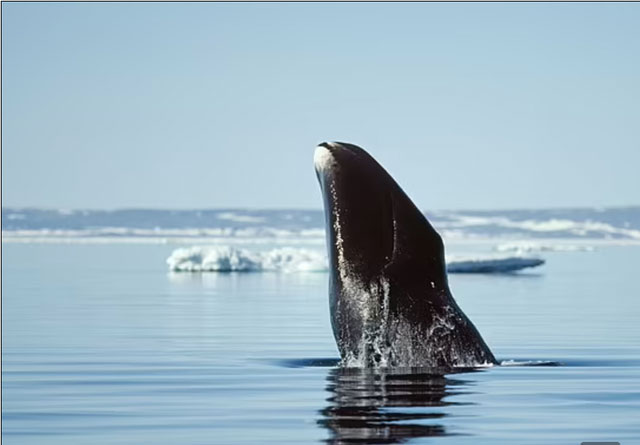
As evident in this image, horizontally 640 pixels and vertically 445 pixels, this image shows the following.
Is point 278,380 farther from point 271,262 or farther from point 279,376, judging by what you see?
point 271,262

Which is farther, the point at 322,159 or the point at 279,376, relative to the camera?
the point at 279,376

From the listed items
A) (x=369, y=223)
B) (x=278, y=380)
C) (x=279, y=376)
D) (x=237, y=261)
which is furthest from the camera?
(x=237, y=261)

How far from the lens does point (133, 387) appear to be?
1525cm

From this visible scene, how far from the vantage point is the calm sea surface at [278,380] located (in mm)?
11930

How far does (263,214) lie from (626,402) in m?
142

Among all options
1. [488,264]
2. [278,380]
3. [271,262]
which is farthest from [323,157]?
[271,262]

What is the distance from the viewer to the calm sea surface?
11930 mm

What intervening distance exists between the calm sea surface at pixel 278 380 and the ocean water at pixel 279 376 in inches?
0.9

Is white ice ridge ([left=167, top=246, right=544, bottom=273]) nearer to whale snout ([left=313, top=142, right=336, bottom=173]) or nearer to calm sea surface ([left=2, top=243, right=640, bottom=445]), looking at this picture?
calm sea surface ([left=2, top=243, right=640, bottom=445])

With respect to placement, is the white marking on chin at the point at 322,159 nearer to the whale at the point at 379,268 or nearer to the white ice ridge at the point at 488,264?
the whale at the point at 379,268

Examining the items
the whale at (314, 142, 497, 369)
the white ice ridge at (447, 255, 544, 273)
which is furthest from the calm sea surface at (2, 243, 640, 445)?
the white ice ridge at (447, 255, 544, 273)

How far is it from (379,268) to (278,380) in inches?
86.0

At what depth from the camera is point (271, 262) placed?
188ft

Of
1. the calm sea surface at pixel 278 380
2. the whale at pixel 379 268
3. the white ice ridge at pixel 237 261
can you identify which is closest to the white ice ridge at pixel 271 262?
the white ice ridge at pixel 237 261
